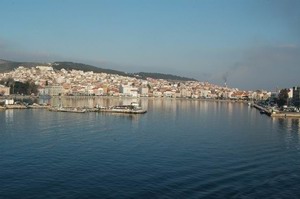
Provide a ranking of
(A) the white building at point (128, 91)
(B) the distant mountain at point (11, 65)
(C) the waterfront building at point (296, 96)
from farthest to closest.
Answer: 1. (B) the distant mountain at point (11, 65)
2. (A) the white building at point (128, 91)
3. (C) the waterfront building at point (296, 96)

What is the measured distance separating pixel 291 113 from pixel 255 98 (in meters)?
49.1

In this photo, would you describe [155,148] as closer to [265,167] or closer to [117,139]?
[117,139]

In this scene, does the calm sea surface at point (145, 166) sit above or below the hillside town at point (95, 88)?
below

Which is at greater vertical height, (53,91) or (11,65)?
(11,65)

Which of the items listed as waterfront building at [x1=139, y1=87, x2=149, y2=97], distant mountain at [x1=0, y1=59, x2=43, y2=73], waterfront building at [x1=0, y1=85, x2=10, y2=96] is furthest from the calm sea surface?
distant mountain at [x1=0, y1=59, x2=43, y2=73]

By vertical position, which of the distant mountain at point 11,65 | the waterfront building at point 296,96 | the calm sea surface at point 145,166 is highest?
the distant mountain at point 11,65

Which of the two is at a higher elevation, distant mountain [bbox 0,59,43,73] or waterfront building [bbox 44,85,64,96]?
distant mountain [bbox 0,59,43,73]

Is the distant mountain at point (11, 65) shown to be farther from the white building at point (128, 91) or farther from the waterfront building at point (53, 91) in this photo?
the waterfront building at point (53, 91)

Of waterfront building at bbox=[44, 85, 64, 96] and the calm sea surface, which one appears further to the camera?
waterfront building at bbox=[44, 85, 64, 96]

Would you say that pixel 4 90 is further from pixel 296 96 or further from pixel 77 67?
pixel 77 67

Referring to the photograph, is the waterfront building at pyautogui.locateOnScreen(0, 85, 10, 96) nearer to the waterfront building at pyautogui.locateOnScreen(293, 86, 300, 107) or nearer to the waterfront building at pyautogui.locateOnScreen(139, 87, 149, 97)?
the waterfront building at pyautogui.locateOnScreen(139, 87, 149, 97)

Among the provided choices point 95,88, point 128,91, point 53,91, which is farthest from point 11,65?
point 53,91

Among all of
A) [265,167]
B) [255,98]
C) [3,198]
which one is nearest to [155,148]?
[265,167]


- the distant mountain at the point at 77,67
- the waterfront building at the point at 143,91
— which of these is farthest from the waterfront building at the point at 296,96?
the distant mountain at the point at 77,67
